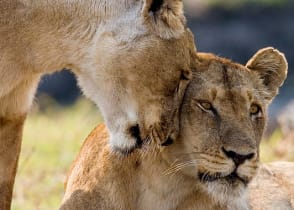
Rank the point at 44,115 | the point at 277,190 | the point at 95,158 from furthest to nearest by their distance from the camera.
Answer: the point at 44,115, the point at 277,190, the point at 95,158

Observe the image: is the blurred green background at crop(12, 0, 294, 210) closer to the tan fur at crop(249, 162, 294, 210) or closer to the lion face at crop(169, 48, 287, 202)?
the tan fur at crop(249, 162, 294, 210)

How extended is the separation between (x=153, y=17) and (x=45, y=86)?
11.7 metres

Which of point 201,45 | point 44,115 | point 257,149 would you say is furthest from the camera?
point 201,45

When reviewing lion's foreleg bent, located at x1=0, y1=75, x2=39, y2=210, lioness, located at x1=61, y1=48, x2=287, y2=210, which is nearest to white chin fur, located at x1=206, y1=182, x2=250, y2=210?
lioness, located at x1=61, y1=48, x2=287, y2=210

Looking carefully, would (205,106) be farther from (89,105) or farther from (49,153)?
(89,105)

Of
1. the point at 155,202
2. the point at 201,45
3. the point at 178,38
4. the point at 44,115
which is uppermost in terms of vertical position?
the point at 201,45

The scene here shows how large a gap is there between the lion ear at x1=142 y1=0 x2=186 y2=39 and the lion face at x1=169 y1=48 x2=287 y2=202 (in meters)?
0.20

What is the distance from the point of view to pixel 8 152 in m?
5.53

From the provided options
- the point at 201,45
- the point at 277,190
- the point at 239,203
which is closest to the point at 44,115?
the point at 277,190

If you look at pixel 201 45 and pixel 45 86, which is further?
pixel 201 45

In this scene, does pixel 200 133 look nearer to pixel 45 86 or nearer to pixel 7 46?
pixel 7 46

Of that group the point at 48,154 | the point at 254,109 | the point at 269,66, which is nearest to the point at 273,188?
the point at 269,66

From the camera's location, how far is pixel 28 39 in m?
5.21

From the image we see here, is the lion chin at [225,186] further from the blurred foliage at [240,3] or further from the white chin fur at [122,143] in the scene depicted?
the blurred foliage at [240,3]
